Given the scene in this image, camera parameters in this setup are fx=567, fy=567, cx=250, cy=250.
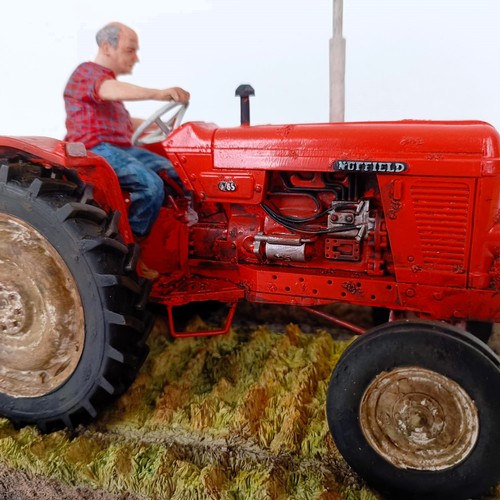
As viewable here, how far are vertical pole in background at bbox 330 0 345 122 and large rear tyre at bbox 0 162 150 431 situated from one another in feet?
6.04

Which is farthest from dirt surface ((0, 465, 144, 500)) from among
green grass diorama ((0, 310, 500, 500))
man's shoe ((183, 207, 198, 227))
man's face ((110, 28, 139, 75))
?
man's face ((110, 28, 139, 75))

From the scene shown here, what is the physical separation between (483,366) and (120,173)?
154 cm

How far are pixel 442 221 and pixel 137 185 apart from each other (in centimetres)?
121

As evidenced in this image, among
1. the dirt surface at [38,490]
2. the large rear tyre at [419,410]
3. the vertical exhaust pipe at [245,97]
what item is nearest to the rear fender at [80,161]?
the vertical exhaust pipe at [245,97]

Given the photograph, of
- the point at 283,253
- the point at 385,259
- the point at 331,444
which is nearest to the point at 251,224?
the point at 283,253

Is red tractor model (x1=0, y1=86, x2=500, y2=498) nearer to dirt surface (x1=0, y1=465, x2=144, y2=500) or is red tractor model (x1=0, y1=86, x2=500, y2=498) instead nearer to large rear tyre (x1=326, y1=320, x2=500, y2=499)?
large rear tyre (x1=326, y1=320, x2=500, y2=499)

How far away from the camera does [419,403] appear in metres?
1.70

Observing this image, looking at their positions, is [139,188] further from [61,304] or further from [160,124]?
[61,304]

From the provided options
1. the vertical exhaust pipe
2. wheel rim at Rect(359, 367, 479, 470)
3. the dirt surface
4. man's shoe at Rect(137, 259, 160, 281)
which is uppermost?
the vertical exhaust pipe

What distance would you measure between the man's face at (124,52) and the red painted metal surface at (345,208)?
573 mm

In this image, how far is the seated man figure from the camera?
7.54ft

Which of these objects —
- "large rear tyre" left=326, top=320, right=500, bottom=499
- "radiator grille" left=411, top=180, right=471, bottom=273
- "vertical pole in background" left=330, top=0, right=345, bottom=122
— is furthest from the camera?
"vertical pole in background" left=330, top=0, right=345, bottom=122

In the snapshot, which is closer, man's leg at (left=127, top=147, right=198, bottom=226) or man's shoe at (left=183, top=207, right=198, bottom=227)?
man's shoe at (left=183, top=207, right=198, bottom=227)

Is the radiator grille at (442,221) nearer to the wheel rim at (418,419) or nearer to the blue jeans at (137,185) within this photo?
the wheel rim at (418,419)
